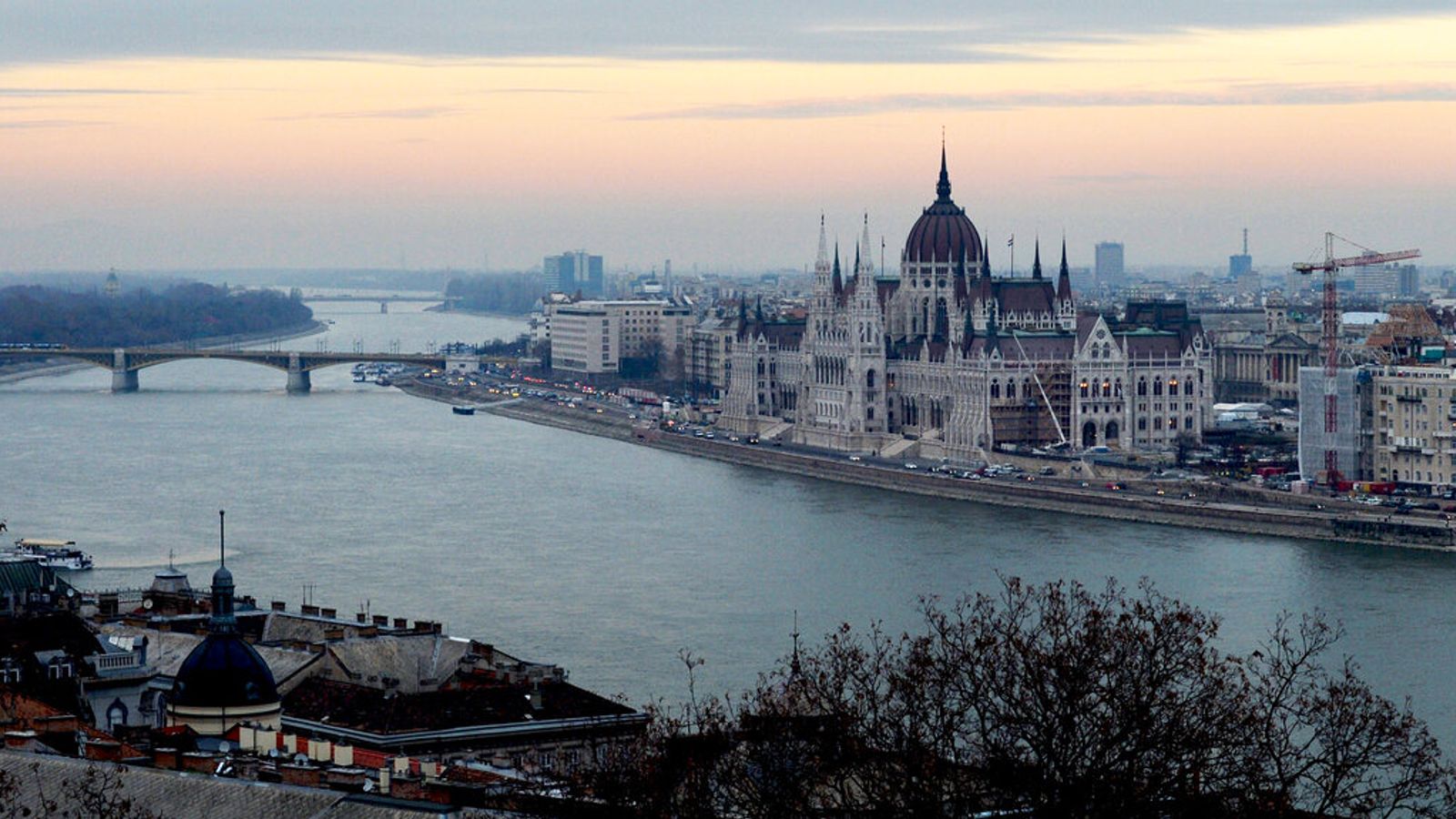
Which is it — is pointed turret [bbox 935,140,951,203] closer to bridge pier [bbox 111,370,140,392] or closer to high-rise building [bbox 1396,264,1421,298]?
bridge pier [bbox 111,370,140,392]

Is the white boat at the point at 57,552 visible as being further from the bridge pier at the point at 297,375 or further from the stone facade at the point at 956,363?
the bridge pier at the point at 297,375

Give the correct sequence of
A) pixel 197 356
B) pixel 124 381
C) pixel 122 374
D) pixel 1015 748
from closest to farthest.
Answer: pixel 1015 748 < pixel 124 381 < pixel 122 374 < pixel 197 356

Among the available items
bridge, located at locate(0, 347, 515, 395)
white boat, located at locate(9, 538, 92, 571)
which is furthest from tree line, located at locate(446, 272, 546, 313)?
white boat, located at locate(9, 538, 92, 571)

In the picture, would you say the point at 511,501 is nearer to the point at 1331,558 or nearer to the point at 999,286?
the point at 1331,558

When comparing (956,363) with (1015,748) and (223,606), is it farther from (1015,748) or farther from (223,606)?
(1015,748)

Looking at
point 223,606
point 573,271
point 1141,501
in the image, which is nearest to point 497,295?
point 573,271

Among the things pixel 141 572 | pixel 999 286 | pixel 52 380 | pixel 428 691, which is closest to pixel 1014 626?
pixel 428 691

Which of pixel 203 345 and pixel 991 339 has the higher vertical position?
pixel 991 339
